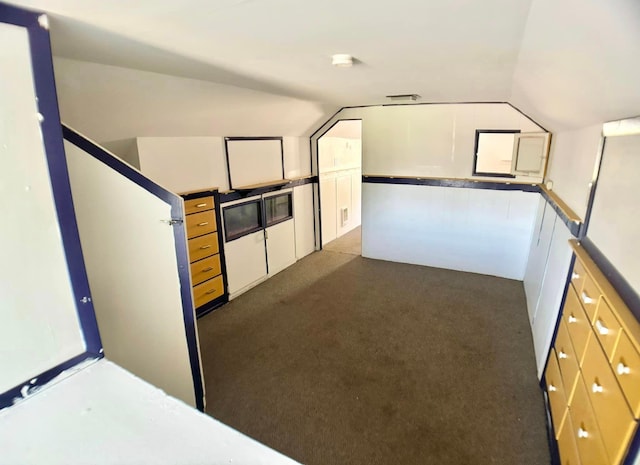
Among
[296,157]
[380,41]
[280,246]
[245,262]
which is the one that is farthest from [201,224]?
[380,41]

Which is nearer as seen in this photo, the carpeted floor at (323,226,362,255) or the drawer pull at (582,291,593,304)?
the drawer pull at (582,291,593,304)

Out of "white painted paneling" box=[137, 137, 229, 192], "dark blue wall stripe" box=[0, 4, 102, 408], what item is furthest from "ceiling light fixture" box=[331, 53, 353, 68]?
"white painted paneling" box=[137, 137, 229, 192]

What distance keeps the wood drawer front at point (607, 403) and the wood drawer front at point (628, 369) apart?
0.03m

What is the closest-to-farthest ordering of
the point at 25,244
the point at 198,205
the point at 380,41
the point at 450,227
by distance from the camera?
the point at 25,244 → the point at 380,41 → the point at 198,205 → the point at 450,227

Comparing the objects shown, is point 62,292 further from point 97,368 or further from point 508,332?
point 508,332

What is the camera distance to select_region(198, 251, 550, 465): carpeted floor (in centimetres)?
204

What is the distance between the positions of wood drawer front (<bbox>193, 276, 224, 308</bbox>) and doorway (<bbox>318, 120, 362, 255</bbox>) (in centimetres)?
215

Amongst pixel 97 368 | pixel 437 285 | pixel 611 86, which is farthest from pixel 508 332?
pixel 97 368

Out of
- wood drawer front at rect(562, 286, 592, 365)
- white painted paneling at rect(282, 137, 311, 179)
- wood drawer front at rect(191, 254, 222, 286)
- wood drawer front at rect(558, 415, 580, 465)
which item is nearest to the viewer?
wood drawer front at rect(558, 415, 580, 465)

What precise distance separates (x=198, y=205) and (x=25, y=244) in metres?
2.32

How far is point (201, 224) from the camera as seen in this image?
3.39 metres

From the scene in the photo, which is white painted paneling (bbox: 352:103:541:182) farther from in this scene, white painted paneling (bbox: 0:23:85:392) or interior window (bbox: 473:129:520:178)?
white painted paneling (bbox: 0:23:85:392)

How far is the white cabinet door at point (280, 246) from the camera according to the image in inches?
174

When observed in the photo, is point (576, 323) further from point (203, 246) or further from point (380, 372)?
point (203, 246)
